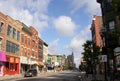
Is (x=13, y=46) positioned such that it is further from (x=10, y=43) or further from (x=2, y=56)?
(x=2, y=56)

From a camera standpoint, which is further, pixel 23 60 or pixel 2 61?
pixel 23 60

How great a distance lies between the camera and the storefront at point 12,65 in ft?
197

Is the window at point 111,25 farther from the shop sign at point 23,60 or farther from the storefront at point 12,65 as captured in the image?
the shop sign at point 23,60

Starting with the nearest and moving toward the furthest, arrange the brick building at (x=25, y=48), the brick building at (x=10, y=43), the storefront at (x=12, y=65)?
the brick building at (x=10, y=43) → the storefront at (x=12, y=65) → the brick building at (x=25, y=48)

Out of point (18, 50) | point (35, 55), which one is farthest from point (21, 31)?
point (35, 55)

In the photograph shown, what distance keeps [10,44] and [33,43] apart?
27.8m

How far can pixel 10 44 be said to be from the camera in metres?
62.1

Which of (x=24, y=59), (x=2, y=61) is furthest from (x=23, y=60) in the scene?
(x=2, y=61)

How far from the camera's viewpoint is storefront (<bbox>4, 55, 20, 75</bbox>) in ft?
197

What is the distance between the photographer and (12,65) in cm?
6444

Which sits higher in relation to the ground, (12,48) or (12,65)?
(12,48)

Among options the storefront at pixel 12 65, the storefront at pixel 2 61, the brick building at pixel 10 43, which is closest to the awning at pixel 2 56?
the storefront at pixel 2 61

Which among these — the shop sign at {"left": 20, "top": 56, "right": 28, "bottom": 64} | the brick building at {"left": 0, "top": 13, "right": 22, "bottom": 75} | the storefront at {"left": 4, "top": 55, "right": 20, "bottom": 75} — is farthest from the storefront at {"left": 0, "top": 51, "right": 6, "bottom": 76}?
the shop sign at {"left": 20, "top": 56, "right": 28, "bottom": 64}

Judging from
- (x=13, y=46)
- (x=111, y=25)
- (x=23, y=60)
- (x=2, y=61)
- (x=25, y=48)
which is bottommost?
(x=2, y=61)
